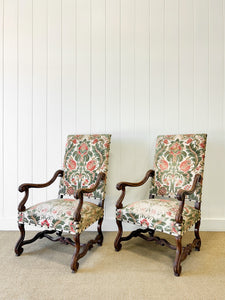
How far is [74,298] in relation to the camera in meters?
1.32

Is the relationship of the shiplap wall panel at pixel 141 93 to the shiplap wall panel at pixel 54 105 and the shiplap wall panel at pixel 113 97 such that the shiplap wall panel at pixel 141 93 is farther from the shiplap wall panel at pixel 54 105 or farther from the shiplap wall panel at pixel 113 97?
the shiplap wall panel at pixel 54 105

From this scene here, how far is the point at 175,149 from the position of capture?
206cm

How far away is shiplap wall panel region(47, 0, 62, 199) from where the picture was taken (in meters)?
2.48

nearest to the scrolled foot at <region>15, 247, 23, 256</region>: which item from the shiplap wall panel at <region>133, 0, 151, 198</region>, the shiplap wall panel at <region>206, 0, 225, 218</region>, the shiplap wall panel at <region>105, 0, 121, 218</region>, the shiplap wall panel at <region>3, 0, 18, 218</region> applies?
the shiplap wall panel at <region>3, 0, 18, 218</region>

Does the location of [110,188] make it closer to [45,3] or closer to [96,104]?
[96,104]

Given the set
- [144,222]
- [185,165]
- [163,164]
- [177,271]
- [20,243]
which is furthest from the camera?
[163,164]

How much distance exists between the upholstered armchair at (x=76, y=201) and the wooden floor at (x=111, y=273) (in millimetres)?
122

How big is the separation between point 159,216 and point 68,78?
198cm

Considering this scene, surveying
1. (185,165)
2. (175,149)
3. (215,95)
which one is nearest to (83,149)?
(175,149)

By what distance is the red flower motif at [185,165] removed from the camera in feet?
6.44

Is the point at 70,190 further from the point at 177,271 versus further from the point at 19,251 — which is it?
the point at 177,271

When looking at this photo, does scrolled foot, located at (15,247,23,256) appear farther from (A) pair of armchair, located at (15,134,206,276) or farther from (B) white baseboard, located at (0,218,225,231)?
(B) white baseboard, located at (0,218,225,231)

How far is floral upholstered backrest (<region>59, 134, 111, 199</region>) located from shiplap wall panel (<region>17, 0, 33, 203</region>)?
0.63 m

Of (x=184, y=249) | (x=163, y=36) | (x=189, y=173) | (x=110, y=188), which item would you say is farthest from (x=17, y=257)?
(x=163, y=36)
